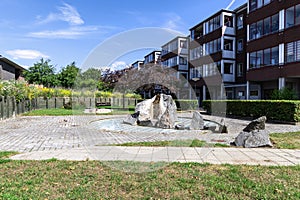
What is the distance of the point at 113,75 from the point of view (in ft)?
79.6

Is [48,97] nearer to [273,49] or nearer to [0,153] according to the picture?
[0,153]

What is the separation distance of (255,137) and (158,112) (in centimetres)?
629

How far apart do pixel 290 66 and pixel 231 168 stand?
1855 centimetres

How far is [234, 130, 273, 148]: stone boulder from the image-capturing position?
6297 millimetres

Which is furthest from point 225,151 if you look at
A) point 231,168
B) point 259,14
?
point 259,14

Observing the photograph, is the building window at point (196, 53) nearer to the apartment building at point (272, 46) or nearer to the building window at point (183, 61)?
the building window at point (183, 61)

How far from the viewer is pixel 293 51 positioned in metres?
18.8

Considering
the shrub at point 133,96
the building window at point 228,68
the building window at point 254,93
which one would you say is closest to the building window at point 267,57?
the building window at point 254,93

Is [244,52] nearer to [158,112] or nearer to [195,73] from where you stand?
[195,73]

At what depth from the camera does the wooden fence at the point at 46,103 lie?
1432 centimetres

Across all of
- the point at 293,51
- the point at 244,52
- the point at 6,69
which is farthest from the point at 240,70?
the point at 6,69

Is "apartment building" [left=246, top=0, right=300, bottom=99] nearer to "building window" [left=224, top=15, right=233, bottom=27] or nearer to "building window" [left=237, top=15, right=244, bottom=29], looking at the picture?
"building window" [left=237, top=15, right=244, bottom=29]

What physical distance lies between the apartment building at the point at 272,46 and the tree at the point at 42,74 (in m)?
40.1

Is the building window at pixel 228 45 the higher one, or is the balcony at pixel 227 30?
the balcony at pixel 227 30
